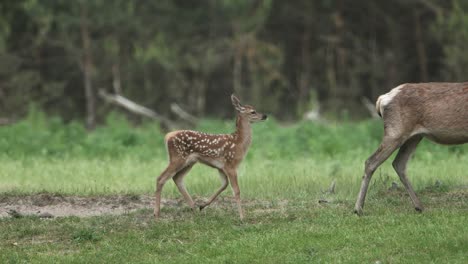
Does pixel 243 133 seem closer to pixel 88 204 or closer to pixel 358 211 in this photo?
pixel 358 211

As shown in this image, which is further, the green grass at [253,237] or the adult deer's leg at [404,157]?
the adult deer's leg at [404,157]

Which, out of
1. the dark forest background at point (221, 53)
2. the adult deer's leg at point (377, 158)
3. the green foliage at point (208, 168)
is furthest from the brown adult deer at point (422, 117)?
the dark forest background at point (221, 53)

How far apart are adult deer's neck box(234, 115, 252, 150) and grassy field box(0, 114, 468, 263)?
0.92 meters

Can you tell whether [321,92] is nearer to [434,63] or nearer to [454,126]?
[434,63]

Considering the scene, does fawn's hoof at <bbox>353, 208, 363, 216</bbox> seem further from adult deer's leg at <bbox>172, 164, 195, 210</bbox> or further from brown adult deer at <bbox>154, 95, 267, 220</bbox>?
adult deer's leg at <bbox>172, 164, 195, 210</bbox>

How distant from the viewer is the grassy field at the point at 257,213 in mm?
10141

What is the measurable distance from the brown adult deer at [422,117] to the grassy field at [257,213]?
0.80 metres

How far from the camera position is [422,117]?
12.2m

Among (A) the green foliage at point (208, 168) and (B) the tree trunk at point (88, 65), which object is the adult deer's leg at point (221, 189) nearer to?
(A) the green foliage at point (208, 168)

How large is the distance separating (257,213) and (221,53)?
25.0 meters

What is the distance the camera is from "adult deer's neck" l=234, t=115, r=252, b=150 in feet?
42.0

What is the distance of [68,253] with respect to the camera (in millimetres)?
10469

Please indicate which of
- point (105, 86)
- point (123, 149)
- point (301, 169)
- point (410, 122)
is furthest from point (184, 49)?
point (410, 122)

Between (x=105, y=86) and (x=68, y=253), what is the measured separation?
2785 centimetres
